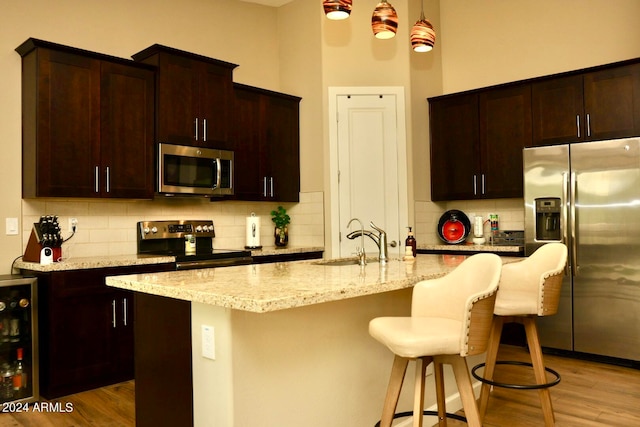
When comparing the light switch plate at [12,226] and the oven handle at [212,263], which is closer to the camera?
the light switch plate at [12,226]

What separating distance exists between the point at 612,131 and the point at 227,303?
12.4ft

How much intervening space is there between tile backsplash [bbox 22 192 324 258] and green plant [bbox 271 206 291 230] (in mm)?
76

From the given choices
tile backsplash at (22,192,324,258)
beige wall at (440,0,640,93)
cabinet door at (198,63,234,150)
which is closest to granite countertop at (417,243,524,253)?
tile backsplash at (22,192,324,258)

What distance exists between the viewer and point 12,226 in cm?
377

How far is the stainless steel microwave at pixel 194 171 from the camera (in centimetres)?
422

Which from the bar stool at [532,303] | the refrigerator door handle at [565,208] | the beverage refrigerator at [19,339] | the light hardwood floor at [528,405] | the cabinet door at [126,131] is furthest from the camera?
the refrigerator door handle at [565,208]

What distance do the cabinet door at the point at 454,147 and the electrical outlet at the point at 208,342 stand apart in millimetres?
3694

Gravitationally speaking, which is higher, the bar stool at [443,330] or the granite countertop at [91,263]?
the granite countertop at [91,263]

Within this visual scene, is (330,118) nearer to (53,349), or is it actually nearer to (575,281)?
(575,281)

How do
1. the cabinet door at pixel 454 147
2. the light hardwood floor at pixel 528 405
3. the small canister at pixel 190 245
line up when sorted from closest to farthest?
the light hardwood floor at pixel 528 405
the small canister at pixel 190 245
the cabinet door at pixel 454 147

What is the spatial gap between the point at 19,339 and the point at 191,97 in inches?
88.3

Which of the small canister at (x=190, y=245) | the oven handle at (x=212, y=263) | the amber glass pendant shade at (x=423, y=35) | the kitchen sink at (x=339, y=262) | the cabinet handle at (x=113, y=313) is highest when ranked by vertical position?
the amber glass pendant shade at (x=423, y=35)

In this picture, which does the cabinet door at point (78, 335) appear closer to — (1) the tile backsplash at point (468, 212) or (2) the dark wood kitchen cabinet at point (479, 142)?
(1) the tile backsplash at point (468, 212)

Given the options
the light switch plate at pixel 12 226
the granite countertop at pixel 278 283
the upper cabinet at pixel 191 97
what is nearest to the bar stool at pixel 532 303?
the granite countertop at pixel 278 283
